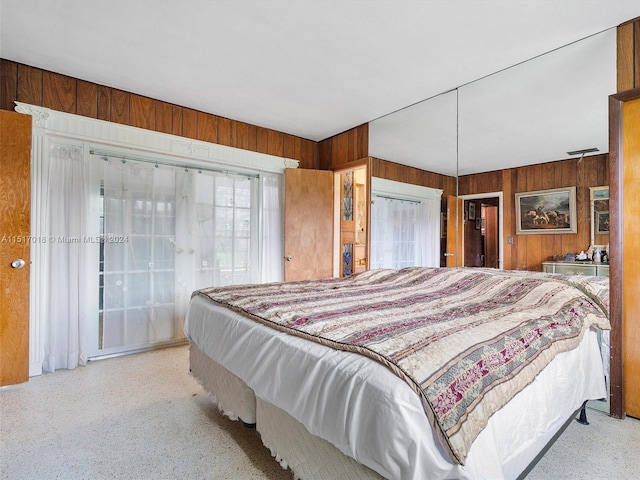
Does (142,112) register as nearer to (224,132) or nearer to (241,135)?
(224,132)

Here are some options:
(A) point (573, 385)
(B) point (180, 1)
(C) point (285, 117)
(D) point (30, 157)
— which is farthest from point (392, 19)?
(D) point (30, 157)

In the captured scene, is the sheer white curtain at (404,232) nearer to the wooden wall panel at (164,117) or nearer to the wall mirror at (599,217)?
the wall mirror at (599,217)

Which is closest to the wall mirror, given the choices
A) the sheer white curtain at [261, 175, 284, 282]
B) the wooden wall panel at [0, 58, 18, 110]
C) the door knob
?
the sheer white curtain at [261, 175, 284, 282]

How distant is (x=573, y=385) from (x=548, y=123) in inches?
71.2

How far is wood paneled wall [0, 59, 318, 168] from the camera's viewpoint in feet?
8.77

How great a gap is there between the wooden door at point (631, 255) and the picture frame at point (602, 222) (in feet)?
0.26

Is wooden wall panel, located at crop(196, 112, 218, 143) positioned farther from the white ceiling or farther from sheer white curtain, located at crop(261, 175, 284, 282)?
sheer white curtain, located at crop(261, 175, 284, 282)

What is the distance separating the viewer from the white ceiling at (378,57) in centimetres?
199

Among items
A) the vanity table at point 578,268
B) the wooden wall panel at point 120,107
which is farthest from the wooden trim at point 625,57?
the wooden wall panel at point 120,107

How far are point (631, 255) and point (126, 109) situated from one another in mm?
4082

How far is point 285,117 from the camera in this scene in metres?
3.68

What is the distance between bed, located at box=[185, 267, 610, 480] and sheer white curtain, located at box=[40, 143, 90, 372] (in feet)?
4.67

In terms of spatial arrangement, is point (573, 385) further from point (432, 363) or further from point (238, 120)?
point (238, 120)

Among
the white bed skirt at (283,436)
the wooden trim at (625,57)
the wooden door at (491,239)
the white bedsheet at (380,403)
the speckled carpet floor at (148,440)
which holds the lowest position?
the speckled carpet floor at (148,440)
